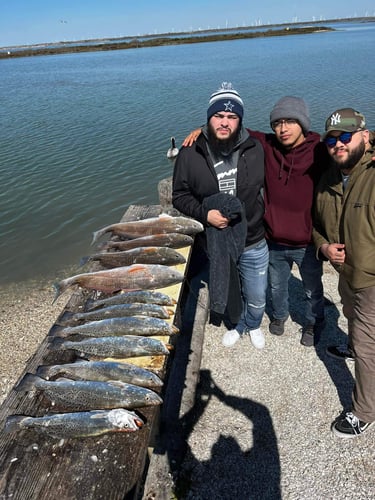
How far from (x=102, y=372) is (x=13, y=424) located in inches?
29.2

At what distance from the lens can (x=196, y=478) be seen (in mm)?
3783

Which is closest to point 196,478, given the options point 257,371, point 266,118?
point 257,371

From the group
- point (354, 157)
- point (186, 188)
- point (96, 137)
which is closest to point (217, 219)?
point (186, 188)

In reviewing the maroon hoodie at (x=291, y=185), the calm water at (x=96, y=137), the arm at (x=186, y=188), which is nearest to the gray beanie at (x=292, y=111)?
the maroon hoodie at (x=291, y=185)

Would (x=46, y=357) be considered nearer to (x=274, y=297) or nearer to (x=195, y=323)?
(x=195, y=323)

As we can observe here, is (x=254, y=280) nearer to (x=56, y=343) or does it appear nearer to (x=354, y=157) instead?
(x=354, y=157)

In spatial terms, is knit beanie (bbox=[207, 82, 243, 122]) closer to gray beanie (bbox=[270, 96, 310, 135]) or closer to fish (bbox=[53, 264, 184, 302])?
gray beanie (bbox=[270, 96, 310, 135])

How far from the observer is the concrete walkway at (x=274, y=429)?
11.9ft

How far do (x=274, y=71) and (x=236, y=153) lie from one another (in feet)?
122

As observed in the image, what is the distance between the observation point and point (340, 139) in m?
3.21

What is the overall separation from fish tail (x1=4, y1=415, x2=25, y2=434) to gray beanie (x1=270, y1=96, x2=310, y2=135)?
352 centimetres

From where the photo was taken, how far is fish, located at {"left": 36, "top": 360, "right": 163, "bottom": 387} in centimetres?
298

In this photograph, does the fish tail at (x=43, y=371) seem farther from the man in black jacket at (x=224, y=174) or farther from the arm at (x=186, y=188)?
the arm at (x=186, y=188)

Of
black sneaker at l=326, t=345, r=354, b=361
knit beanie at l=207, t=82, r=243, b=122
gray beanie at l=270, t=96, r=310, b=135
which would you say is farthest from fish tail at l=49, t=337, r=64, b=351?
black sneaker at l=326, t=345, r=354, b=361
